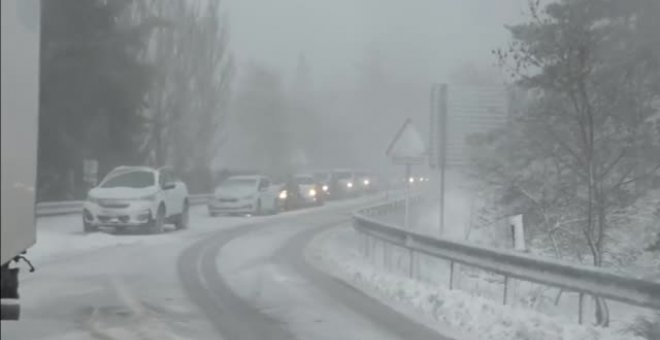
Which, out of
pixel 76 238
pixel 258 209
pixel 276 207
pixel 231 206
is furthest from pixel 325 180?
pixel 76 238

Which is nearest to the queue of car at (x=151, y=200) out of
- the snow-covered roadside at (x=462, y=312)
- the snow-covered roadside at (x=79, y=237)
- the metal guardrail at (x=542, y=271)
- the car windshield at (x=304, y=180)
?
the snow-covered roadside at (x=79, y=237)

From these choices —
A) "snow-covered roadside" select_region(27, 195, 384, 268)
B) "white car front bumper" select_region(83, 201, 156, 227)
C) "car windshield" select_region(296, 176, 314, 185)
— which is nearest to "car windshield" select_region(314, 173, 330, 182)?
"car windshield" select_region(296, 176, 314, 185)

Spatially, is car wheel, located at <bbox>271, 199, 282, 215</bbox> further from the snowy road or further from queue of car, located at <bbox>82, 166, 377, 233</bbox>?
the snowy road

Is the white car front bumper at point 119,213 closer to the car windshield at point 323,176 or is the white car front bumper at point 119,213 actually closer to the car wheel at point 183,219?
the car wheel at point 183,219

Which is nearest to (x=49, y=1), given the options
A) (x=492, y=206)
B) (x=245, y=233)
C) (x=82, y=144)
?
(x=82, y=144)

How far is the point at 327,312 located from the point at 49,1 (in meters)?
25.0

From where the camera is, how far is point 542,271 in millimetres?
10609

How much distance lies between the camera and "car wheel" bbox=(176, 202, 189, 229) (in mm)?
25781

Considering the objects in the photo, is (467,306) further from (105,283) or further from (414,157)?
(414,157)

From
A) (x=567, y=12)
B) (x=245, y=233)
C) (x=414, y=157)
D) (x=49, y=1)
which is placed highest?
(x=49, y=1)

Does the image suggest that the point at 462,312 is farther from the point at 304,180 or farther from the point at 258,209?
the point at 304,180

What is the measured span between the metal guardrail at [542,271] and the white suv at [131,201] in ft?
27.9

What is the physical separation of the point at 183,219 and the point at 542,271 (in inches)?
663

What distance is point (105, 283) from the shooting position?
13047 mm
